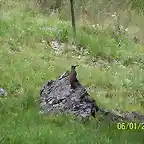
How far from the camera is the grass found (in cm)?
639

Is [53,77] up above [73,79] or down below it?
below

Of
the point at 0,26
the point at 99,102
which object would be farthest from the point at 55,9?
the point at 99,102

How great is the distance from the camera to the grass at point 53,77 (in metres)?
6.39

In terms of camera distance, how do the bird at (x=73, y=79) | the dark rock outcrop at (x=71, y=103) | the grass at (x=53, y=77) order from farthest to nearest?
the bird at (x=73, y=79) → the dark rock outcrop at (x=71, y=103) → the grass at (x=53, y=77)

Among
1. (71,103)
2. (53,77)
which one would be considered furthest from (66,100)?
(53,77)

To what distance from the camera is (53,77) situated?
11180 millimetres

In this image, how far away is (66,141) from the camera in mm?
5965
